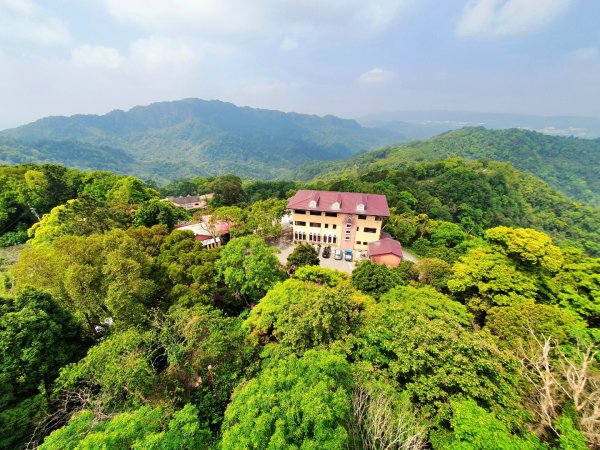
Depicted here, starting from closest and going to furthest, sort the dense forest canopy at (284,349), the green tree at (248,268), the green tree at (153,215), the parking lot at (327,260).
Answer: the dense forest canopy at (284,349)
the green tree at (248,268)
the green tree at (153,215)
the parking lot at (327,260)

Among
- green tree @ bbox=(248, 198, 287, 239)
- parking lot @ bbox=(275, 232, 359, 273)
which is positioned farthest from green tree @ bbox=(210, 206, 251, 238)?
parking lot @ bbox=(275, 232, 359, 273)

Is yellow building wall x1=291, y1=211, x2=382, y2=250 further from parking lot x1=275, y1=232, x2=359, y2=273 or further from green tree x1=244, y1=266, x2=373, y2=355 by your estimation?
green tree x1=244, y1=266, x2=373, y2=355

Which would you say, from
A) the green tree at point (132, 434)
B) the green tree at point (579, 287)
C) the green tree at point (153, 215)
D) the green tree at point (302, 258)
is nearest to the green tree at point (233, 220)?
the green tree at point (153, 215)

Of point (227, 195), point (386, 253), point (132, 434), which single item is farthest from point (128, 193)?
point (132, 434)

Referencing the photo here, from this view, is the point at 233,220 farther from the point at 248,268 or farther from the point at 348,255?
the point at 348,255

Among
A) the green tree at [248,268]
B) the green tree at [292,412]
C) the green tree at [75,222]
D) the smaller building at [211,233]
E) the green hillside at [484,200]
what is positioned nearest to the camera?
the green tree at [292,412]

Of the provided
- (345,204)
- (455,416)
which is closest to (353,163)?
(345,204)

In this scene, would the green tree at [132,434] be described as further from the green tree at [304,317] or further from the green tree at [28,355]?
the green tree at [304,317]
